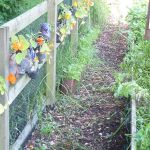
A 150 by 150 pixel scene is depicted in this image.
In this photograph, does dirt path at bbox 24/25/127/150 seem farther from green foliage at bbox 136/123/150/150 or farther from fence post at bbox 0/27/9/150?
fence post at bbox 0/27/9/150

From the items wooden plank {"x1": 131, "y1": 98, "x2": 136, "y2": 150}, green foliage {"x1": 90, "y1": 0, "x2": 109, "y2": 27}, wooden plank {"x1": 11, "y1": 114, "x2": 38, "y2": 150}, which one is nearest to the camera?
wooden plank {"x1": 131, "y1": 98, "x2": 136, "y2": 150}

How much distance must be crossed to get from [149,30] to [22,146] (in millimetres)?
3539

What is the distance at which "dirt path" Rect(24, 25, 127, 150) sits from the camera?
175 inches

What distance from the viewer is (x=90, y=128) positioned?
191 inches

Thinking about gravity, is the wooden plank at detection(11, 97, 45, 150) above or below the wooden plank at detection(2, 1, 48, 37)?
below

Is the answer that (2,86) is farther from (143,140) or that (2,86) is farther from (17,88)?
(143,140)

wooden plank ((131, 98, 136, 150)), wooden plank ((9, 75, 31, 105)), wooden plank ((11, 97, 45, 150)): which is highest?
wooden plank ((9, 75, 31, 105))

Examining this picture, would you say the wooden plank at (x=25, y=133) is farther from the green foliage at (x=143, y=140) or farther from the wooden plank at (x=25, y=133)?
the green foliage at (x=143, y=140)

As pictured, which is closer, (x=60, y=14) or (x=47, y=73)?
(x=47, y=73)

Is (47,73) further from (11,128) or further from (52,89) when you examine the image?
(11,128)

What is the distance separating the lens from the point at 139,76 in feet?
19.4

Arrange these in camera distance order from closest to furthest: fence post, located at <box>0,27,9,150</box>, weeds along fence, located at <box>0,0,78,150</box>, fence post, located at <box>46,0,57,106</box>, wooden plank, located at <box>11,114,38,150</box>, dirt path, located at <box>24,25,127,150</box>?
fence post, located at <box>0,27,9,150</box> < weeds along fence, located at <box>0,0,78,150</box> < wooden plank, located at <box>11,114,38,150</box> < dirt path, located at <box>24,25,127,150</box> < fence post, located at <box>46,0,57,106</box>

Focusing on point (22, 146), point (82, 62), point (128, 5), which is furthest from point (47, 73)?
point (128, 5)

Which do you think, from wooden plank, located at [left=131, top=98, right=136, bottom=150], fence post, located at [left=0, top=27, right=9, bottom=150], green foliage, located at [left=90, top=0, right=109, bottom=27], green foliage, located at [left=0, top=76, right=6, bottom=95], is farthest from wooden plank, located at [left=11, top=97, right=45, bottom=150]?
green foliage, located at [left=90, top=0, right=109, bottom=27]
